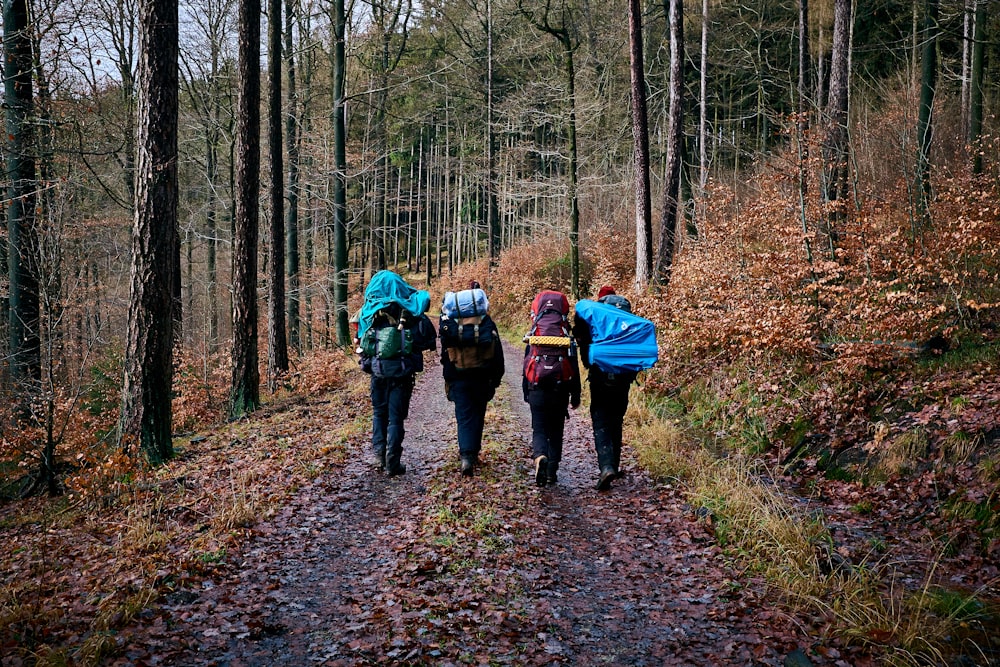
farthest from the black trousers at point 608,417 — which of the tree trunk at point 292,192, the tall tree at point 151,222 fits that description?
the tree trunk at point 292,192

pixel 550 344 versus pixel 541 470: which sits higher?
pixel 550 344

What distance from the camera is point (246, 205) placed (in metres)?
11.2

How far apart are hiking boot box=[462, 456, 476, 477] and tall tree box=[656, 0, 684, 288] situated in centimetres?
783

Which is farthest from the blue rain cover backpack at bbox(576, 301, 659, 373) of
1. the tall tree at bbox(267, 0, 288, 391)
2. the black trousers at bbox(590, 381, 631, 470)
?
the tall tree at bbox(267, 0, 288, 391)

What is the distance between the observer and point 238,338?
11.4m

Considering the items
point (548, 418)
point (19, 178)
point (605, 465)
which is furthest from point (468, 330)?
point (19, 178)

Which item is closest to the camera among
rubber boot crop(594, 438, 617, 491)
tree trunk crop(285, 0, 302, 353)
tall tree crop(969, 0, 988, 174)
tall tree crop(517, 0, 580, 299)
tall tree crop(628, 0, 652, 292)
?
rubber boot crop(594, 438, 617, 491)

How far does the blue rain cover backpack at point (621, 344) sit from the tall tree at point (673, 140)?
692 centimetres

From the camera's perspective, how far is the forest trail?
372 centimetres

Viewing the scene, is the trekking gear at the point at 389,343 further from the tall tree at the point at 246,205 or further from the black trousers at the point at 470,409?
the tall tree at the point at 246,205

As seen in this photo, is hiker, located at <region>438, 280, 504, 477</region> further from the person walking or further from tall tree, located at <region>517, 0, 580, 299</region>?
tall tree, located at <region>517, 0, 580, 299</region>

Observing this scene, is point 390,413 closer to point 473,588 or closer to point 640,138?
point 473,588

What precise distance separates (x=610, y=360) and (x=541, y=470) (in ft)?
4.80

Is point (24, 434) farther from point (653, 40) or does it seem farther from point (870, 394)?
point (653, 40)
